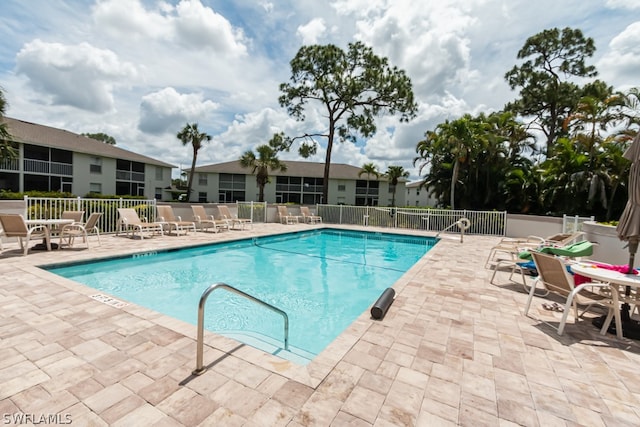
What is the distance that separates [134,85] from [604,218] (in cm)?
2385

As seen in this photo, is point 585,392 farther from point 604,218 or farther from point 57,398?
point 604,218

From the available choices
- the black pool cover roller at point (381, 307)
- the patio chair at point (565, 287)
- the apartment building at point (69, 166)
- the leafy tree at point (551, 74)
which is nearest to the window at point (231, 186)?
the apartment building at point (69, 166)

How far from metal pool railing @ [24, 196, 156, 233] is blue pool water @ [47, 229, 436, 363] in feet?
11.4

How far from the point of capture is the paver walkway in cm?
197

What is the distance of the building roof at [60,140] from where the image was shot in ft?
69.4

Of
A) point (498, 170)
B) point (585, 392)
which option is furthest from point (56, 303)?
point (498, 170)

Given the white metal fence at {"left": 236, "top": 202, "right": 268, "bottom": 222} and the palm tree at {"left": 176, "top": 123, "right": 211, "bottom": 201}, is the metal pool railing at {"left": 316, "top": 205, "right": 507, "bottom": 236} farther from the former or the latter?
the palm tree at {"left": 176, "top": 123, "right": 211, "bottom": 201}

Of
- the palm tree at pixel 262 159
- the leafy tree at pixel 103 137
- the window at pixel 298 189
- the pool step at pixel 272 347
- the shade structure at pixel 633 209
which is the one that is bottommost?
the pool step at pixel 272 347

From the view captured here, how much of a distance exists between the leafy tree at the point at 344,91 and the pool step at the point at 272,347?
61.0 ft

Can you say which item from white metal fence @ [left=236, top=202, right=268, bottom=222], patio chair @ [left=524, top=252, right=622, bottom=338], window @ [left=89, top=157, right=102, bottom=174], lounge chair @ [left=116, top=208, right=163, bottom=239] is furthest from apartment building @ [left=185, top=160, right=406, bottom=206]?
patio chair @ [left=524, top=252, right=622, bottom=338]

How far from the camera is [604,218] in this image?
14281 mm

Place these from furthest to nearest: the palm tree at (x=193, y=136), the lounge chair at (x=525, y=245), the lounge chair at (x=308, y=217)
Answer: the palm tree at (x=193, y=136) → the lounge chair at (x=308, y=217) → the lounge chair at (x=525, y=245)

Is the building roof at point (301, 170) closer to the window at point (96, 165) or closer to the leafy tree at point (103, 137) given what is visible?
the window at point (96, 165)

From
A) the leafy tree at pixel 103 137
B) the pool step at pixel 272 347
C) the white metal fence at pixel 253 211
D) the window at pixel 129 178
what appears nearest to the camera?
the pool step at pixel 272 347
